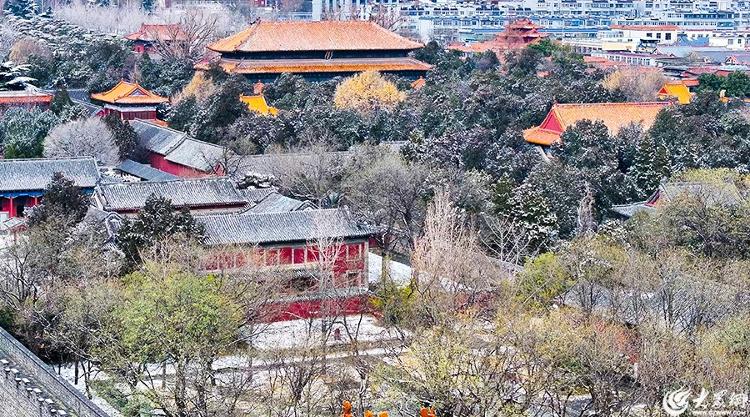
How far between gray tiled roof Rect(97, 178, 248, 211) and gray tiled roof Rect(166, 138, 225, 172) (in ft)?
13.2

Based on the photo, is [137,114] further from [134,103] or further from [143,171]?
[143,171]

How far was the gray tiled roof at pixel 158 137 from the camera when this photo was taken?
39.9 metres

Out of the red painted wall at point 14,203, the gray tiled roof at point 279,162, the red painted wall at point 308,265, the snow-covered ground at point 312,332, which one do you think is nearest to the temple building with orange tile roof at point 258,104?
the gray tiled roof at point 279,162

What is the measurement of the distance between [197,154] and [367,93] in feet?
27.9

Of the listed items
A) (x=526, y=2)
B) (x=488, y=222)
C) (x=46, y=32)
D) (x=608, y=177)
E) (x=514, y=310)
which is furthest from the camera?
(x=526, y=2)

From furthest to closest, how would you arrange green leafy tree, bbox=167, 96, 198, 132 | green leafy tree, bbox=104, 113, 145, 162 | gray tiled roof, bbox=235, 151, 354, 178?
green leafy tree, bbox=167, 96, 198, 132, green leafy tree, bbox=104, 113, 145, 162, gray tiled roof, bbox=235, 151, 354, 178

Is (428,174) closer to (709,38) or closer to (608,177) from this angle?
(608,177)

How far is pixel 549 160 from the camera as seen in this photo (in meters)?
35.5

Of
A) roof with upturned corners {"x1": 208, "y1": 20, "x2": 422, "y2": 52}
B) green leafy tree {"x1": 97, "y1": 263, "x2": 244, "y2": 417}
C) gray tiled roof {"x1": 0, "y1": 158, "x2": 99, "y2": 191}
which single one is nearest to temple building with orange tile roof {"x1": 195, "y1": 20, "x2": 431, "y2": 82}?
roof with upturned corners {"x1": 208, "y1": 20, "x2": 422, "y2": 52}

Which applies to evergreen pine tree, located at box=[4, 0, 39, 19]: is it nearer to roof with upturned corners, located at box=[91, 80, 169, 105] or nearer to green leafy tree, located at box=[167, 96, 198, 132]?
roof with upturned corners, located at box=[91, 80, 169, 105]

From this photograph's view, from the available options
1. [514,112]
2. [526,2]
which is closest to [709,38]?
[526,2]

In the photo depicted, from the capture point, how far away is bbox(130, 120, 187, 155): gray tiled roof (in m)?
39.9

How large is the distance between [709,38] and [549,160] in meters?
54.1

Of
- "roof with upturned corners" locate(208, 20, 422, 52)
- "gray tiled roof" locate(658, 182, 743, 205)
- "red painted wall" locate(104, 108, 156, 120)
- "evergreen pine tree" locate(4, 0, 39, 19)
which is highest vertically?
"gray tiled roof" locate(658, 182, 743, 205)
